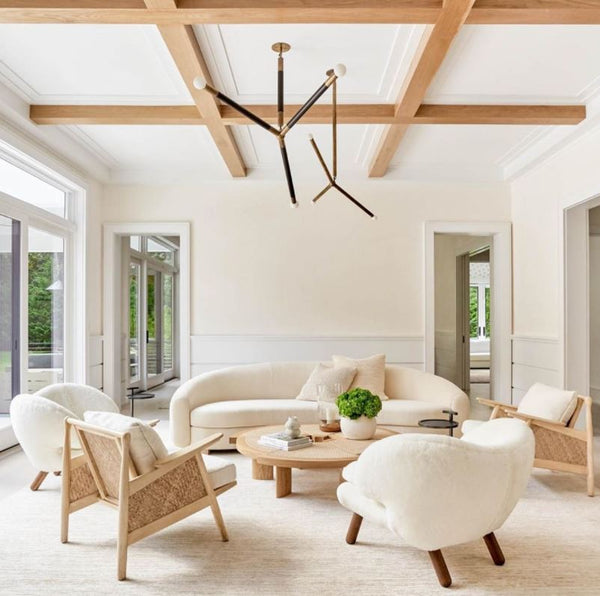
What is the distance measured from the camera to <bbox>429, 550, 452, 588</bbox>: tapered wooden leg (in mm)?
2430

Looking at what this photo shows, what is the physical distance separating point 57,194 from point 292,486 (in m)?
3.97

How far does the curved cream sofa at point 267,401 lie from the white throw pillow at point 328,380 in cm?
10

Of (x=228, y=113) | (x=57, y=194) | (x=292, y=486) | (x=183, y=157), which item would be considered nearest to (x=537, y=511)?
(x=292, y=486)

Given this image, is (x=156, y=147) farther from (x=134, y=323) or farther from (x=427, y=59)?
(x=134, y=323)

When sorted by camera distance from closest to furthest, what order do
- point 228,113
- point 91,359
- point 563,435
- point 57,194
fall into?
1. point 563,435
2. point 228,113
3. point 57,194
4. point 91,359

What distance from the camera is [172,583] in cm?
247

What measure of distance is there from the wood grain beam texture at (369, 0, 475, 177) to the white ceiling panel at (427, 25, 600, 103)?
0.53 feet

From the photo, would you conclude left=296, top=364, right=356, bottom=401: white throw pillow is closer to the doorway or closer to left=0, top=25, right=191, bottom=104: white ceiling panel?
left=0, top=25, right=191, bottom=104: white ceiling panel

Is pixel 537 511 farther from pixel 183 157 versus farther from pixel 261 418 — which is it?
pixel 183 157

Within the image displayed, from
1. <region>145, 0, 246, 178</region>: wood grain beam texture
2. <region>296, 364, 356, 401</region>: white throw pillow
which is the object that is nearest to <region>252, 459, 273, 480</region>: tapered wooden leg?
<region>296, 364, 356, 401</region>: white throw pillow

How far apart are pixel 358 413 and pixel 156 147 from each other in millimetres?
3618

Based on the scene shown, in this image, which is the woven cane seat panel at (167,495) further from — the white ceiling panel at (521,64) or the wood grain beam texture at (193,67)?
the white ceiling panel at (521,64)

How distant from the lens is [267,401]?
507 cm

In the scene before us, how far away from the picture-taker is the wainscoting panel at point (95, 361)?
20.8 feet
